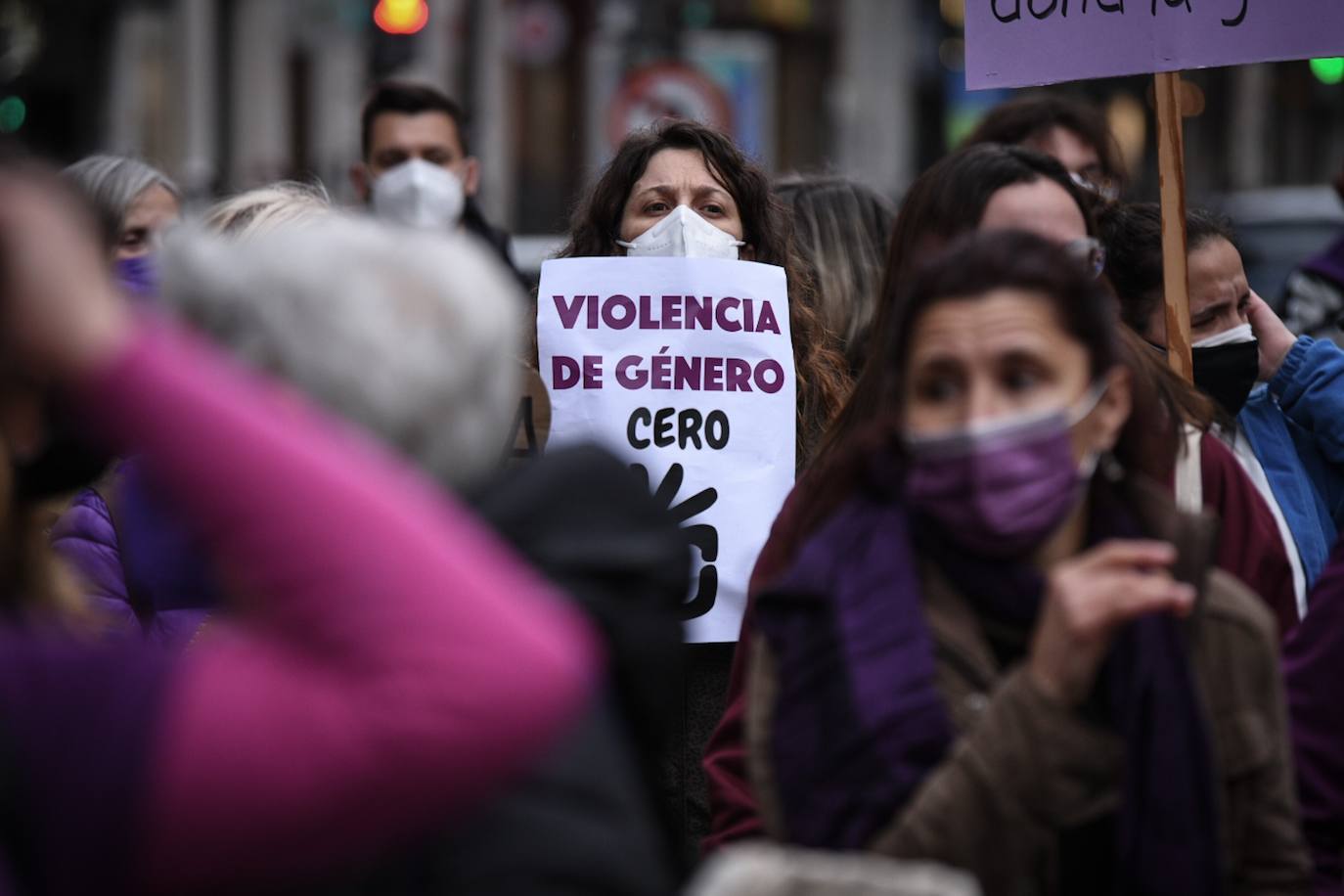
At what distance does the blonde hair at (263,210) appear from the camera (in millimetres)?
3602

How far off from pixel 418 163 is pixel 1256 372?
329 cm

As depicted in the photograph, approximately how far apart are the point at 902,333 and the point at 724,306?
152cm

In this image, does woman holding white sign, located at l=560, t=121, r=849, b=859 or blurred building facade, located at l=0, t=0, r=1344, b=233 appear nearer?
woman holding white sign, located at l=560, t=121, r=849, b=859

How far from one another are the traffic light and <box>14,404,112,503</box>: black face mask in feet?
33.2

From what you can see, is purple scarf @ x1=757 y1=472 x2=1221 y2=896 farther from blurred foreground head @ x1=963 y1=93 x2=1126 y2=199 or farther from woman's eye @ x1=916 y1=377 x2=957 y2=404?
blurred foreground head @ x1=963 y1=93 x2=1126 y2=199

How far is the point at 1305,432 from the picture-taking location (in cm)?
399

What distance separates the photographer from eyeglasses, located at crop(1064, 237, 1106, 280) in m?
3.26

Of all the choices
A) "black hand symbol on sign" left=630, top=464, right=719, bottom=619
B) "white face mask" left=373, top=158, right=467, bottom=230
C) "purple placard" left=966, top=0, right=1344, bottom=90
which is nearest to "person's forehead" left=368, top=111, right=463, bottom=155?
"white face mask" left=373, top=158, right=467, bottom=230

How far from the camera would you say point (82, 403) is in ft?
5.15

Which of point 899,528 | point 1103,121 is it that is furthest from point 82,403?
point 1103,121

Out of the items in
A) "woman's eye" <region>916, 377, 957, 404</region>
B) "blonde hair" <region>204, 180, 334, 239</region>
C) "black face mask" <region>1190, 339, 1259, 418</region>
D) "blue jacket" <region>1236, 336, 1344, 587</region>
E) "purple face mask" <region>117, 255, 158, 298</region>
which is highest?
"blonde hair" <region>204, 180, 334, 239</region>

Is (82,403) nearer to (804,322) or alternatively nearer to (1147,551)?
(1147,551)

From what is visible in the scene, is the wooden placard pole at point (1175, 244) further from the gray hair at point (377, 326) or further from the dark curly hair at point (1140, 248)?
the gray hair at point (377, 326)

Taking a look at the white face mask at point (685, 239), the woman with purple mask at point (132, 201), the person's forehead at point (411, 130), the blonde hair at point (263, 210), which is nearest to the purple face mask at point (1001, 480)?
the blonde hair at point (263, 210)
